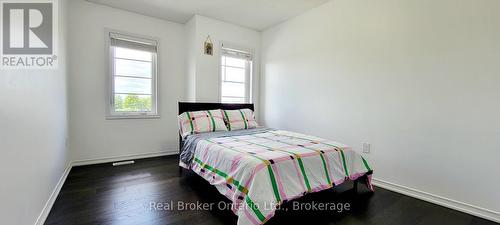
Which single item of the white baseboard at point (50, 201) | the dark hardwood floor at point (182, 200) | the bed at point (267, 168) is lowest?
the dark hardwood floor at point (182, 200)

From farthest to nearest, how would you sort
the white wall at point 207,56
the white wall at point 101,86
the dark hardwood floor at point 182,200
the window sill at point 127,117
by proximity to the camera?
→ the white wall at point 207,56, the window sill at point 127,117, the white wall at point 101,86, the dark hardwood floor at point 182,200

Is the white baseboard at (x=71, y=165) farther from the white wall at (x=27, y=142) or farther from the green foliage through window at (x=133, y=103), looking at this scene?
the green foliage through window at (x=133, y=103)

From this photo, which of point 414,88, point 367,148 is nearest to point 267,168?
point 367,148

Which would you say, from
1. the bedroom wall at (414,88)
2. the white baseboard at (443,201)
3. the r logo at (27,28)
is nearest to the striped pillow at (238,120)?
the bedroom wall at (414,88)

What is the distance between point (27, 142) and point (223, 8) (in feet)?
9.48

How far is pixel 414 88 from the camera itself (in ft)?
7.43

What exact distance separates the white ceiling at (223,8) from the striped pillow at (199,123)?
5.55ft

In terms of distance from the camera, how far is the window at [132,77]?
3.36 metres

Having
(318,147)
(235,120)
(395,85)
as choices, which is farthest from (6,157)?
(395,85)

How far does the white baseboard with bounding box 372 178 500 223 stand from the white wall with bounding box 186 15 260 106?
2888mm

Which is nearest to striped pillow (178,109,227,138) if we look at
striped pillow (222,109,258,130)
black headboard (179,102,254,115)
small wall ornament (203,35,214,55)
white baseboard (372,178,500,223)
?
striped pillow (222,109,258,130)

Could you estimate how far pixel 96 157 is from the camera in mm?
3250

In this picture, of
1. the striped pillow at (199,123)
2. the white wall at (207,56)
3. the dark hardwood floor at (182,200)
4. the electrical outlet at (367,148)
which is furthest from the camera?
the white wall at (207,56)

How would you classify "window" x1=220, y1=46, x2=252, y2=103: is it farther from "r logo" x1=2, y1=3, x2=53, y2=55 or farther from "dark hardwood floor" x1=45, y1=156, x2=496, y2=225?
"r logo" x1=2, y1=3, x2=53, y2=55
